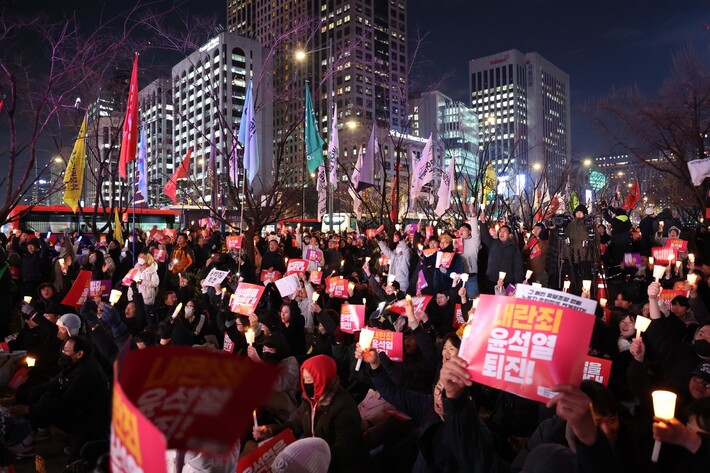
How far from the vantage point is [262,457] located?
349cm

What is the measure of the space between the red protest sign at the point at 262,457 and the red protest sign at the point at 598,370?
2874mm

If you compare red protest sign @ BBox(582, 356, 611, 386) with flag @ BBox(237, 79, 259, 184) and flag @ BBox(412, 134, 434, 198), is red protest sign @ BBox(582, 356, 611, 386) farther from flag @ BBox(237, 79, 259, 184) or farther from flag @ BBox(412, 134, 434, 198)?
flag @ BBox(412, 134, 434, 198)

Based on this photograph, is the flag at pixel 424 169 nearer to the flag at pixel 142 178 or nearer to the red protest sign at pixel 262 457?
the flag at pixel 142 178

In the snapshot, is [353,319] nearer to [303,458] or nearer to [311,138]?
[303,458]

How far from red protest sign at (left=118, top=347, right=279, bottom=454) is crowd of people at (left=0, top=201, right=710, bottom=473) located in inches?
16.0

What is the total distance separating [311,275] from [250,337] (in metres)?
4.27

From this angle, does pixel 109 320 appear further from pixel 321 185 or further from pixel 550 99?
pixel 550 99

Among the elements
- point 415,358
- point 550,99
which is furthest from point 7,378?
point 550,99

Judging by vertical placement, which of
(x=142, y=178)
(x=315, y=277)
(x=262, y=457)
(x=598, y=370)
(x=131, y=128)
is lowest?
(x=262, y=457)

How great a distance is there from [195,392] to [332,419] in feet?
8.26

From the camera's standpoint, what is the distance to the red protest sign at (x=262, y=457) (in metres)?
3.44

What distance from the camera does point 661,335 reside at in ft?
16.9

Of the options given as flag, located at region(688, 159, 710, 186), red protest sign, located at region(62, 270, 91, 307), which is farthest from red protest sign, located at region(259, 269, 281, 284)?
flag, located at region(688, 159, 710, 186)

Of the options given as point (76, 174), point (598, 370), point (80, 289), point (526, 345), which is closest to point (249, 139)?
point (80, 289)
